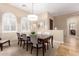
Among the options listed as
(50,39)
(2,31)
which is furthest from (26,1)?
(50,39)

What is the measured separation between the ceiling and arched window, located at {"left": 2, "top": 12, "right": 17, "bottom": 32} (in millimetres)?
263

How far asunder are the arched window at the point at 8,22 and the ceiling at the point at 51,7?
263 millimetres

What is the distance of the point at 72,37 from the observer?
229 cm

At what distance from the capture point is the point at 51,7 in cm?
228

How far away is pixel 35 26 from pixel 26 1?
58 cm

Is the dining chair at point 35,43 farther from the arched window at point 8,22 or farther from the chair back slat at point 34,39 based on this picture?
the arched window at point 8,22

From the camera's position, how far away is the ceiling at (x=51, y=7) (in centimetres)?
224

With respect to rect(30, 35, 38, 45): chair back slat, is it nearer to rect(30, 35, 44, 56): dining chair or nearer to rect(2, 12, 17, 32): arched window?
rect(30, 35, 44, 56): dining chair

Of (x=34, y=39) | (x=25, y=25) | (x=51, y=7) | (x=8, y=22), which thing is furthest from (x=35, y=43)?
(x=51, y=7)

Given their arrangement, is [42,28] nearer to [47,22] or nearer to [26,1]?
[47,22]

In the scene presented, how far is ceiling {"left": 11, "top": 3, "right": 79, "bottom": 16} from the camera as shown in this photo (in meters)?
2.24

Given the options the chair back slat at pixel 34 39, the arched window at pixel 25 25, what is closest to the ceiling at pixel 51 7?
the arched window at pixel 25 25

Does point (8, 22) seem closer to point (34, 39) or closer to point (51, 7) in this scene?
A: point (34, 39)

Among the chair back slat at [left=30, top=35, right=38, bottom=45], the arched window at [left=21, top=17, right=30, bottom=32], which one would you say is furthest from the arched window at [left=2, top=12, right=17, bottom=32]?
the chair back slat at [left=30, top=35, right=38, bottom=45]
